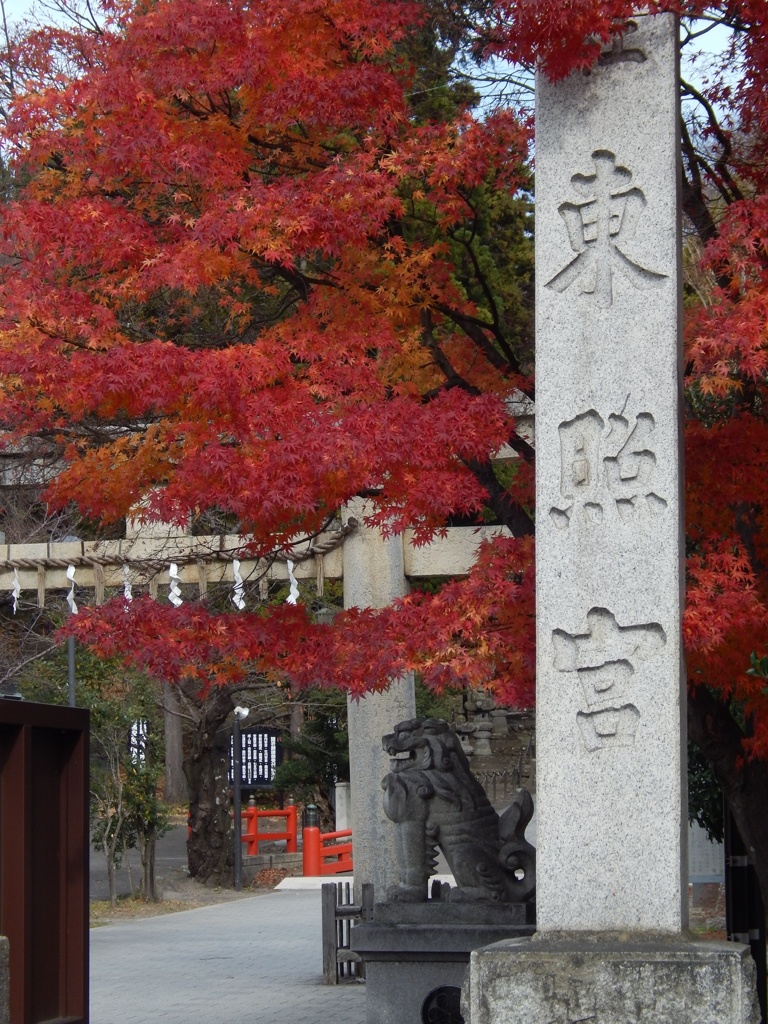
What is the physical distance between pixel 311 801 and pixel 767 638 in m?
19.4

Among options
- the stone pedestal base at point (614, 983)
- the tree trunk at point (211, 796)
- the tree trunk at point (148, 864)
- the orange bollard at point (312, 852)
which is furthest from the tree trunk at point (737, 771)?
the orange bollard at point (312, 852)

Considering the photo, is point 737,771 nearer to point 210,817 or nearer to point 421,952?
point 421,952

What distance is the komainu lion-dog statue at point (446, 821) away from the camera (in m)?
8.63

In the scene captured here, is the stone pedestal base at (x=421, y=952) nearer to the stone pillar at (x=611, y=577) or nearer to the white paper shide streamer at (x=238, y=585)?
the stone pillar at (x=611, y=577)

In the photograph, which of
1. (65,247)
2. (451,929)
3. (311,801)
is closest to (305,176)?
(65,247)

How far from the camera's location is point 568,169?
618 cm

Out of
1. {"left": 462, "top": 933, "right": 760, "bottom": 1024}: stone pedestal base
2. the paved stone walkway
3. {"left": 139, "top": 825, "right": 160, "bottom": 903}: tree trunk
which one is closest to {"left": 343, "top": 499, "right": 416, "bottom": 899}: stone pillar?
the paved stone walkway

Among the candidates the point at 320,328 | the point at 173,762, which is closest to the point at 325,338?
the point at 320,328

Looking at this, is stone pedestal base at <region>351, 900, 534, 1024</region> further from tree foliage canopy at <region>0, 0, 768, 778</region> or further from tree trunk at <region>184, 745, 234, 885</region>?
tree trunk at <region>184, 745, 234, 885</region>

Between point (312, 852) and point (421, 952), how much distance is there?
14032 mm

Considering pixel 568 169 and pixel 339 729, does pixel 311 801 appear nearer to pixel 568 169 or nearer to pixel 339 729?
pixel 339 729

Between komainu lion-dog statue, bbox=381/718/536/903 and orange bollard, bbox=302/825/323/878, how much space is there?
1311 cm

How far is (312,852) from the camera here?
2219 cm

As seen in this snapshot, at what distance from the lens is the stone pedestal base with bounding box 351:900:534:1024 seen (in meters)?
8.41
